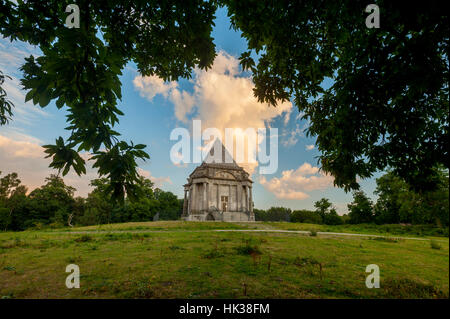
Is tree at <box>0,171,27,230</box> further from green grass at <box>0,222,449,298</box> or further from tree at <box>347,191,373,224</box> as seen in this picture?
tree at <box>347,191,373,224</box>

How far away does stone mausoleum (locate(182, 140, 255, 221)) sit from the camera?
1629 inches

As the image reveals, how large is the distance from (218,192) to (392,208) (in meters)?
33.9

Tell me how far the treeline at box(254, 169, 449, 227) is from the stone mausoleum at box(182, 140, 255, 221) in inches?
367

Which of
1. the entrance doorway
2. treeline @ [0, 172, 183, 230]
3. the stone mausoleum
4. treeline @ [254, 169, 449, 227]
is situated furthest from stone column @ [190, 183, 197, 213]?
treeline @ [254, 169, 449, 227]

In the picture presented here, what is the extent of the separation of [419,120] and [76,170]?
242 inches

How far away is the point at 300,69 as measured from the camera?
17.8 ft

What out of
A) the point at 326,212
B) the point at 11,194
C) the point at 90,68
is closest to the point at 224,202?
the point at 326,212

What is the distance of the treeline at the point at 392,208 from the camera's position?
1.79m

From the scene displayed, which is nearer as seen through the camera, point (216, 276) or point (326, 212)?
point (216, 276)

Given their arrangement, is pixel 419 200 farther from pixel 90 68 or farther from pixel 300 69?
pixel 90 68

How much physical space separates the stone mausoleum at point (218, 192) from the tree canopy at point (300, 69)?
3649 cm
